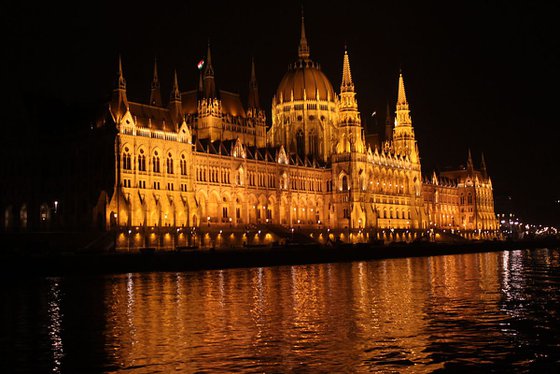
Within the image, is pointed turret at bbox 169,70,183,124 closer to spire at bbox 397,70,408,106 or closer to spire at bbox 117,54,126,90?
spire at bbox 117,54,126,90

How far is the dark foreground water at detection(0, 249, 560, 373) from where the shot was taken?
25984mm

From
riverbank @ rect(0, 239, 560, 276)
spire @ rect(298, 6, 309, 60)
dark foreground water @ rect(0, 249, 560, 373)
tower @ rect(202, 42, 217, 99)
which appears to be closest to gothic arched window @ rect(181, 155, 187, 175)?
riverbank @ rect(0, 239, 560, 276)

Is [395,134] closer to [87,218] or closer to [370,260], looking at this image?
[370,260]

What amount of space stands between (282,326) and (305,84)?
400 ft

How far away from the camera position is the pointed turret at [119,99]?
323 ft

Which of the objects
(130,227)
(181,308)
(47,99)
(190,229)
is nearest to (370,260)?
(190,229)

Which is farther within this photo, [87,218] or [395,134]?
[395,134]

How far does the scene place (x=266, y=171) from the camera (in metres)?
126

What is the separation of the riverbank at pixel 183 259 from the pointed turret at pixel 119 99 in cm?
2395

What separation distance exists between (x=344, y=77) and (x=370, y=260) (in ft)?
188

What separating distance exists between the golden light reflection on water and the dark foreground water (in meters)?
0.06

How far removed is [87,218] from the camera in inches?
3802

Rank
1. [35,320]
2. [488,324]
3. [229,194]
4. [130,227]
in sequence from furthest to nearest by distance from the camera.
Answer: [229,194], [130,227], [35,320], [488,324]

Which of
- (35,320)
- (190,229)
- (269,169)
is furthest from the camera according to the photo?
(269,169)
